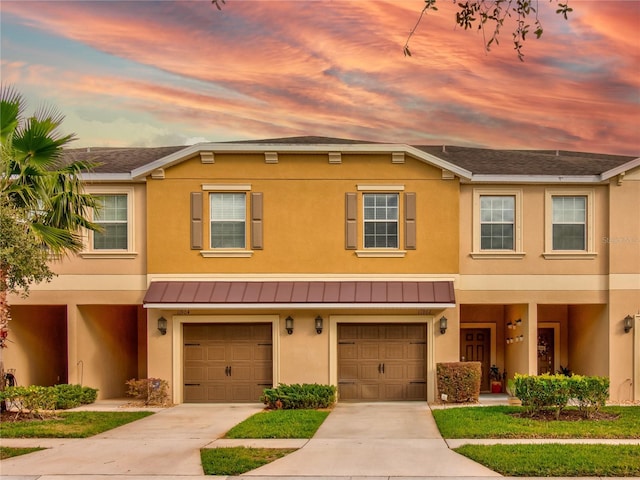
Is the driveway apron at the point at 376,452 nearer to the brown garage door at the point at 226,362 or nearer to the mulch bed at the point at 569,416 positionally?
the mulch bed at the point at 569,416

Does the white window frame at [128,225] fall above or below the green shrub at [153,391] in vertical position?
above

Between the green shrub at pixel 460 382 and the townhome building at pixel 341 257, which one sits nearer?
the green shrub at pixel 460 382

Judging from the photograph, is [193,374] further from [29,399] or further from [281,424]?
[281,424]

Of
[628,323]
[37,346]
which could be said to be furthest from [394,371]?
[37,346]

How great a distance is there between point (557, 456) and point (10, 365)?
50.0 ft

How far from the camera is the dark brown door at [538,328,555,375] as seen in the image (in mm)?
21500

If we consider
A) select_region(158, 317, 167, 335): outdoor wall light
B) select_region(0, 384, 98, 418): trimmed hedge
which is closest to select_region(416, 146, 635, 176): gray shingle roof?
select_region(158, 317, 167, 335): outdoor wall light

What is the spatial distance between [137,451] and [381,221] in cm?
946

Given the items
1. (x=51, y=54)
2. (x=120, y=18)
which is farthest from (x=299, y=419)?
(x=51, y=54)

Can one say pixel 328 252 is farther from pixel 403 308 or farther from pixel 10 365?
pixel 10 365

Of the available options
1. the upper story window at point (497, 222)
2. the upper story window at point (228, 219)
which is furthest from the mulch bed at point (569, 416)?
the upper story window at point (228, 219)

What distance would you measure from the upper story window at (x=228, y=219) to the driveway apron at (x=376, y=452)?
5.72 m

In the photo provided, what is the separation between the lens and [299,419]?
15.3m

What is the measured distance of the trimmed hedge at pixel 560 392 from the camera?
586 inches
